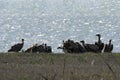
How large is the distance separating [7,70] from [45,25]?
86258 millimetres

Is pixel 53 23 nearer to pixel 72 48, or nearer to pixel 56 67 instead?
pixel 72 48

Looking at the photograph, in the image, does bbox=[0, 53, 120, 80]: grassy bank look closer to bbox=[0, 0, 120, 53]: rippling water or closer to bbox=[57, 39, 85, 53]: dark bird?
bbox=[57, 39, 85, 53]: dark bird

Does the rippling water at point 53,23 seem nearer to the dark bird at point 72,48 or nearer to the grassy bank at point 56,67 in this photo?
the dark bird at point 72,48

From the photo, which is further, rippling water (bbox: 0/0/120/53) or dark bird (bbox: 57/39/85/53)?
rippling water (bbox: 0/0/120/53)

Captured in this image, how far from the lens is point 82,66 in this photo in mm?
15922

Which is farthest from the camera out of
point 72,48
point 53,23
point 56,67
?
point 53,23

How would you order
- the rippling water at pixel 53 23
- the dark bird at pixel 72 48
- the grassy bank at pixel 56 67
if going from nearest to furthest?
the grassy bank at pixel 56 67, the dark bird at pixel 72 48, the rippling water at pixel 53 23

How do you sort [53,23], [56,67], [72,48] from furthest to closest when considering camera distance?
[53,23] → [72,48] → [56,67]

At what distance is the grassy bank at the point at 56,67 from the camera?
12680mm

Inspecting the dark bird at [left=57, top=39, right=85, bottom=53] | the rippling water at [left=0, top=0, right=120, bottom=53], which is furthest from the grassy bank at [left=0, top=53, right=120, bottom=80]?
the rippling water at [left=0, top=0, right=120, bottom=53]

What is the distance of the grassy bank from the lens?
41.6ft

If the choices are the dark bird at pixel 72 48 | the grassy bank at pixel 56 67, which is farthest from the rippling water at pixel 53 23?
the grassy bank at pixel 56 67

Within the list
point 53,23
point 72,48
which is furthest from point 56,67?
point 53,23

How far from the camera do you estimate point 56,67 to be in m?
15.1
